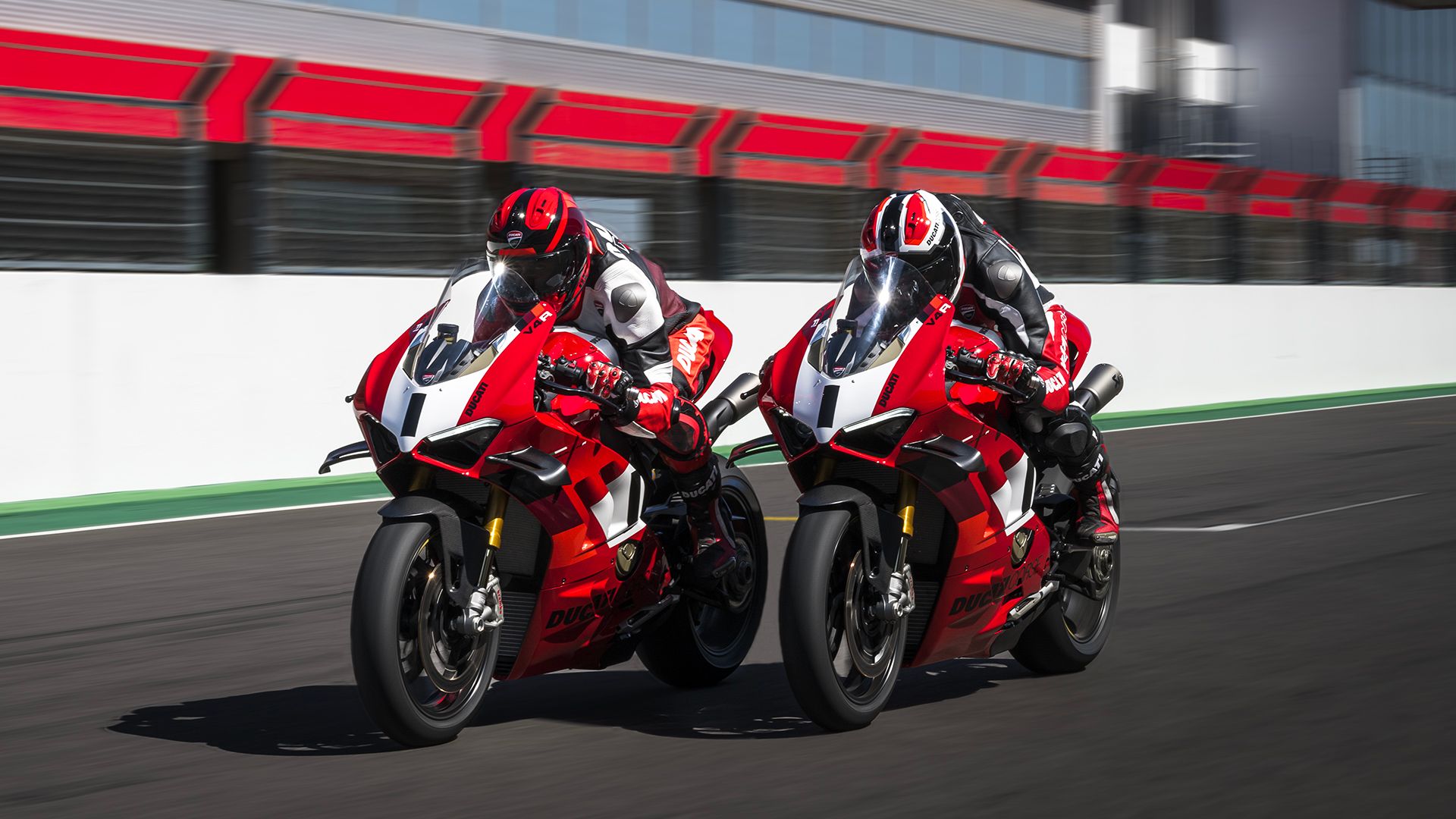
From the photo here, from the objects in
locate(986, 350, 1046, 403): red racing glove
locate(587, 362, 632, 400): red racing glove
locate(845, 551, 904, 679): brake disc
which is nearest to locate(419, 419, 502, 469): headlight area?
locate(587, 362, 632, 400): red racing glove

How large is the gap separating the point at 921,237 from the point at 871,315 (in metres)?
0.45

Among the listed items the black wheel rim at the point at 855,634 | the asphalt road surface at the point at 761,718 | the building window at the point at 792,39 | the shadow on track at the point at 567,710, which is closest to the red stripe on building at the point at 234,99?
the asphalt road surface at the point at 761,718

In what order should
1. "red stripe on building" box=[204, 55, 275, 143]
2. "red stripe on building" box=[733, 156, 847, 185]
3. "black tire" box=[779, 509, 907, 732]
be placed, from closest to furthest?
1. "black tire" box=[779, 509, 907, 732]
2. "red stripe on building" box=[204, 55, 275, 143]
3. "red stripe on building" box=[733, 156, 847, 185]

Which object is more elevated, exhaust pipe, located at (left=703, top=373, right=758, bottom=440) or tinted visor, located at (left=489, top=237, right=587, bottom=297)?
tinted visor, located at (left=489, top=237, right=587, bottom=297)

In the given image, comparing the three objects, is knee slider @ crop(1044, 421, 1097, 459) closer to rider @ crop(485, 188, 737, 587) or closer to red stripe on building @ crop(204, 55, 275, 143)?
rider @ crop(485, 188, 737, 587)

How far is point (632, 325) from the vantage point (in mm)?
6016

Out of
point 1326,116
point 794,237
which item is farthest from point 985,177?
point 1326,116

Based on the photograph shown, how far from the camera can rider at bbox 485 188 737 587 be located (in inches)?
226

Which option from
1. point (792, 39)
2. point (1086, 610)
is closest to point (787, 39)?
point (792, 39)

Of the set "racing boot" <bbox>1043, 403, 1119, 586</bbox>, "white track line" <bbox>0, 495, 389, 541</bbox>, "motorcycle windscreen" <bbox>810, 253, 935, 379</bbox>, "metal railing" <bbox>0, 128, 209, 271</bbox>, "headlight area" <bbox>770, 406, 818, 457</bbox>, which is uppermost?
"metal railing" <bbox>0, 128, 209, 271</bbox>

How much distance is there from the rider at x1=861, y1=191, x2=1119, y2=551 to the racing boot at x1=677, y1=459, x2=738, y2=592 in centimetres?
92

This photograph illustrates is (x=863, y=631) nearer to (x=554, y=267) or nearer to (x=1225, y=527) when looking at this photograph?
(x=554, y=267)

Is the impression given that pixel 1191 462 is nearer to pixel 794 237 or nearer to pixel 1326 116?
pixel 794 237

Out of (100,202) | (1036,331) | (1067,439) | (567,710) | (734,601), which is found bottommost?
(567,710)
